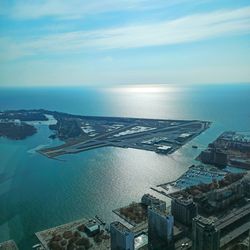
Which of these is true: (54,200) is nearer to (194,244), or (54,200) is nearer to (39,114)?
(194,244)

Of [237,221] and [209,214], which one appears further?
[209,214]

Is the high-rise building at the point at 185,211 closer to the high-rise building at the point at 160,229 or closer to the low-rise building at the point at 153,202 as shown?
the low-rise building at the point at 153,202

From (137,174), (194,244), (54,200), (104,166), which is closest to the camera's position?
(194,244)

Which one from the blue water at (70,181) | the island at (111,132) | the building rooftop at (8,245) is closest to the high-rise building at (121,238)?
the blue water at (70,181)

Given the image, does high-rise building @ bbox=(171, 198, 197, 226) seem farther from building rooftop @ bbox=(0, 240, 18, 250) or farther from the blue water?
building rooftop @ bbox=(0, 240, 18, 250)

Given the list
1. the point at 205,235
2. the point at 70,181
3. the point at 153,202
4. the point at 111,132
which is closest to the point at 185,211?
the point at 153,202

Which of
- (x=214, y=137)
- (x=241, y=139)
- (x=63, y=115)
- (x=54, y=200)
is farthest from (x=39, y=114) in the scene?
(x=54, y=200)

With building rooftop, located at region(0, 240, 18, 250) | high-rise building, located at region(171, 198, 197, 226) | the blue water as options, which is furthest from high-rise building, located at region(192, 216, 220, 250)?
building rooftop, located at region(0, 240, 18, 250)
